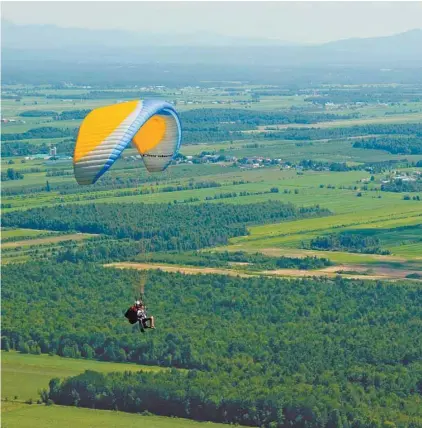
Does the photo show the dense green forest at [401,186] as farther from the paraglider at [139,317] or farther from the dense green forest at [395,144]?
the paraglider at [139,317]

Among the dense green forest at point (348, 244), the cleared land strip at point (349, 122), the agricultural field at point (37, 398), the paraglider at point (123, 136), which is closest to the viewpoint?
the paraglider at point (123, 136)

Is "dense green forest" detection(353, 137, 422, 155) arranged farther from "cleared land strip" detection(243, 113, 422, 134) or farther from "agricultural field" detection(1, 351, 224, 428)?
"agricultural field" detection(1, 351, 224, 428)

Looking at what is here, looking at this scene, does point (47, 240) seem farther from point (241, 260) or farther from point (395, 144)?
point (395, 144)

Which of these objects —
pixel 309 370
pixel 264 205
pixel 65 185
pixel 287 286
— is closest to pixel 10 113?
pixel 65 185

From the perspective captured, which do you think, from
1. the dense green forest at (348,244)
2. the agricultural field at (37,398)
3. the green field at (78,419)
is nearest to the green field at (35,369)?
the agricultural field at (37,398)

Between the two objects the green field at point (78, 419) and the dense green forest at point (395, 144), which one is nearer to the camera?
the green field at point (78, 419)

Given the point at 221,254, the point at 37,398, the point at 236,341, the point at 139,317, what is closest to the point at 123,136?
the point at 139,317

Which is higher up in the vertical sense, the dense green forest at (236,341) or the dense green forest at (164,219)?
the dense green forest at (236,341)
